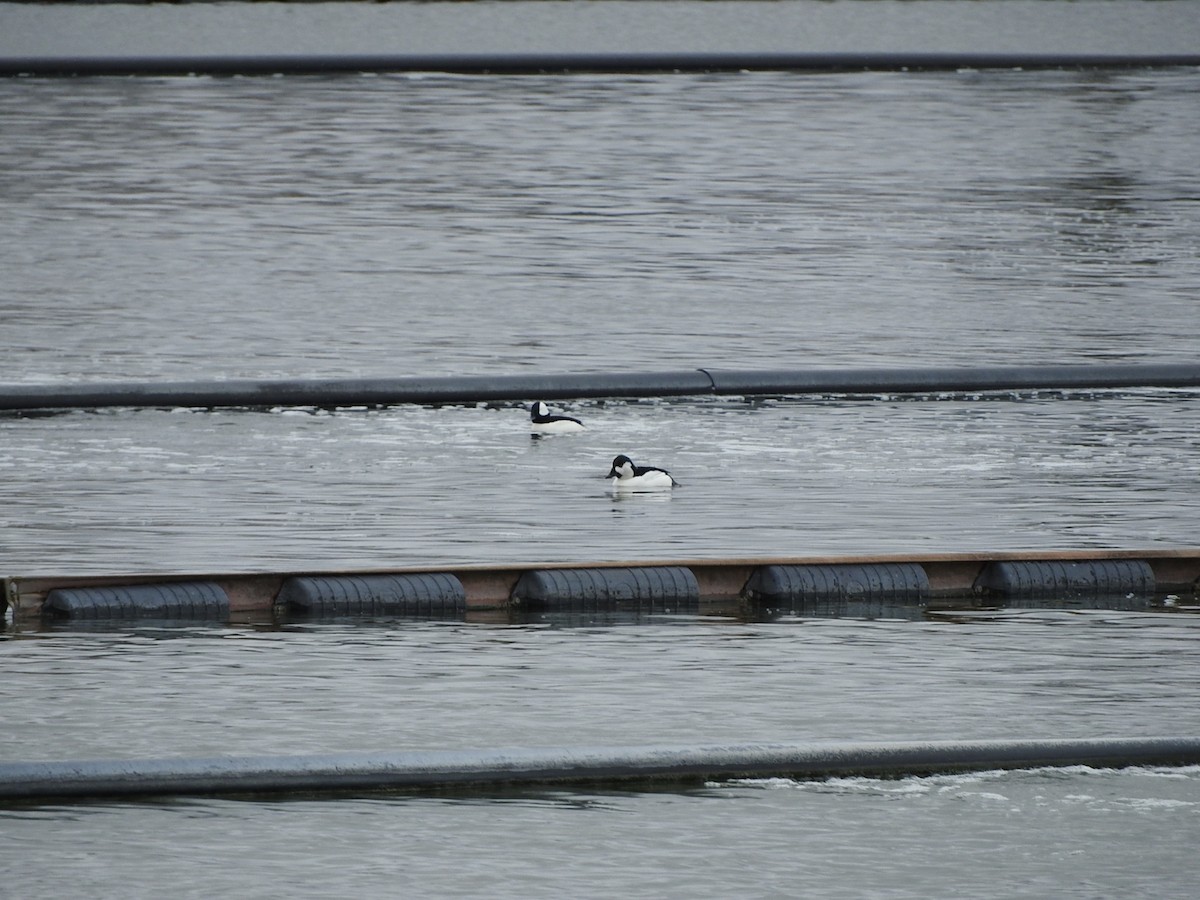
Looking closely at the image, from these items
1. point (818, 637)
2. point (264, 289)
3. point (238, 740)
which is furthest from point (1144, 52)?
point (238, 740)

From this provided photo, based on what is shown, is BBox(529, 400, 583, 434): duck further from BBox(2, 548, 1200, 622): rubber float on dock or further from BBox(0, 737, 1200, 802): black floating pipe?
BBox(0, 737, 1200, 802): black floating pipe

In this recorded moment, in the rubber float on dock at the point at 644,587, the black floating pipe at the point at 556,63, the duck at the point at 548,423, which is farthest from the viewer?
the black floating pipe at the point at 556,63

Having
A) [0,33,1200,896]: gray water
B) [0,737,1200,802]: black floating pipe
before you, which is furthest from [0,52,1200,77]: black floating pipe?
[0,737,1200,802]: black floating pipe

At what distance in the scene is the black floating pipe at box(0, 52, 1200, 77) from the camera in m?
12.6

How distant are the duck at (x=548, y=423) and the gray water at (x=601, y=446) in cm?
5

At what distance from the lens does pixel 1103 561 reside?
5320 millimetres

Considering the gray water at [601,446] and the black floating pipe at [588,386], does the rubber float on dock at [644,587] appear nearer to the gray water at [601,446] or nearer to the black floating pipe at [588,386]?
the gray water at [601,446]

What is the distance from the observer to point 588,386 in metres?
7.34

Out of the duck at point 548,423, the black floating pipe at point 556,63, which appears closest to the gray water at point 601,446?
the duck at point 548,423

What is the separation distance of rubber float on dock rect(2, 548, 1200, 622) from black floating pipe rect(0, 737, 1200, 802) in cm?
109

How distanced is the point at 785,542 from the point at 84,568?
1492 mm

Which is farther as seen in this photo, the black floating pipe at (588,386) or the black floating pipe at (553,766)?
the black floating pipe at (588,386)

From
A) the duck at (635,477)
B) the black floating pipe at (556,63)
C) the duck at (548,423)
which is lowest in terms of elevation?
the duck at (635,477)

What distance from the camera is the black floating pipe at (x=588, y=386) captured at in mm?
7113
